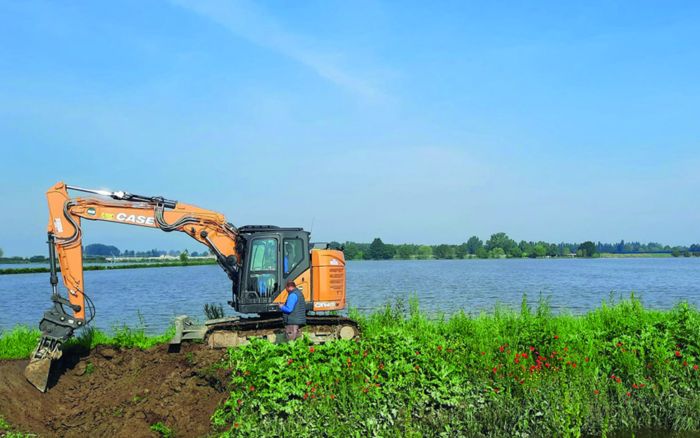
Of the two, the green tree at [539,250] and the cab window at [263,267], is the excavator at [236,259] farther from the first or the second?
the green tree at [539,250]

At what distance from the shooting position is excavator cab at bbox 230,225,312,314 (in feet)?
42.5

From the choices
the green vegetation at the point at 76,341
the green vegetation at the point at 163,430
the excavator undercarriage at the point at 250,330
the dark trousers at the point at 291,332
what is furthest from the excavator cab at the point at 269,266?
the green vegetation at the point at 163,430

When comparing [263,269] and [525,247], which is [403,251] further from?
[263,269]

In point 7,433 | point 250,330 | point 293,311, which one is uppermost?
point 293,311

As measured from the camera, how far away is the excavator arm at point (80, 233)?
11.0 m

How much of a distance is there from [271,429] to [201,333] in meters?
6.26

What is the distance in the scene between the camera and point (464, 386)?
27.7ft

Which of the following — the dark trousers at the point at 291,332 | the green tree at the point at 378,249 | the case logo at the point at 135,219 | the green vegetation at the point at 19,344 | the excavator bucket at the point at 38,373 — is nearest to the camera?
the excavator bucket at the point at 38,373

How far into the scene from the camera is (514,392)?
8508mm

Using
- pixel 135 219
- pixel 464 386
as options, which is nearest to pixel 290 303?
pixel 135 219

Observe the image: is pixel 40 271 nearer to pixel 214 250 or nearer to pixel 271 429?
pixel 214 250

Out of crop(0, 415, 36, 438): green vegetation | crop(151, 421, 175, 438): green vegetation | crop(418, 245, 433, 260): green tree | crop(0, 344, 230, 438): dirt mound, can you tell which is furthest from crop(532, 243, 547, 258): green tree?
crop(0, 415, 36, 438): green vegetation

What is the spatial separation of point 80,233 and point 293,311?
5.17 m

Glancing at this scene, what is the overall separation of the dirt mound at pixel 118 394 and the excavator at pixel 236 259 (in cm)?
111
